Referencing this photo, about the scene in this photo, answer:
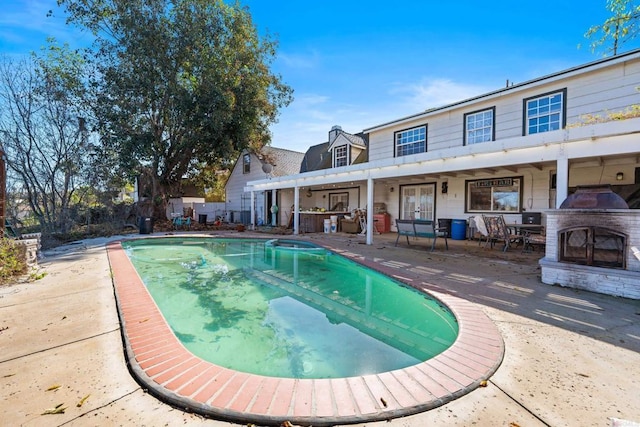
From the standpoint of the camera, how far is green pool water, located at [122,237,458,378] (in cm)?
310

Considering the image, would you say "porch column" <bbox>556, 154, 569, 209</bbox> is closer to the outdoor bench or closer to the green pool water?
the outdoor bench

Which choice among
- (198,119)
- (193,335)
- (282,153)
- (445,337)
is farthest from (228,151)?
(445,337)

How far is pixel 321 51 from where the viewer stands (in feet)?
36.3

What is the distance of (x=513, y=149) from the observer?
6805 mm

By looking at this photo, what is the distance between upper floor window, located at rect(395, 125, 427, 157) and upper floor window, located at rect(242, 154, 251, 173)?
11.5 metres

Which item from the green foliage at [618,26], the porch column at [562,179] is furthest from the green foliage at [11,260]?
the green foliage at [618,26]

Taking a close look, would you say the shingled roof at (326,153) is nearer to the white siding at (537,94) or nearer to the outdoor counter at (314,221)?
the white siding at (537,94)

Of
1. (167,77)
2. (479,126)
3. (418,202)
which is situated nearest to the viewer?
(479,126)

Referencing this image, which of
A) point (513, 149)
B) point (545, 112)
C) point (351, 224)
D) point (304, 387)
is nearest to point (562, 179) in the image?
point (513, 149)

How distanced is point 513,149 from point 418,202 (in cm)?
664

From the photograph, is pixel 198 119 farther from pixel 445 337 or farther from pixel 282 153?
pixel 445 337

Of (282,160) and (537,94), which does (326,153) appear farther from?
(537,94)

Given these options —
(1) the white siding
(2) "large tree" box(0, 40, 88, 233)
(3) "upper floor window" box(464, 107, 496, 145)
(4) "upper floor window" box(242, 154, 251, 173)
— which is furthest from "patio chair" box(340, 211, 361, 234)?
(2) "large tree" box(0, 40, 88, 233)

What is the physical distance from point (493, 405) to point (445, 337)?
1.45m
